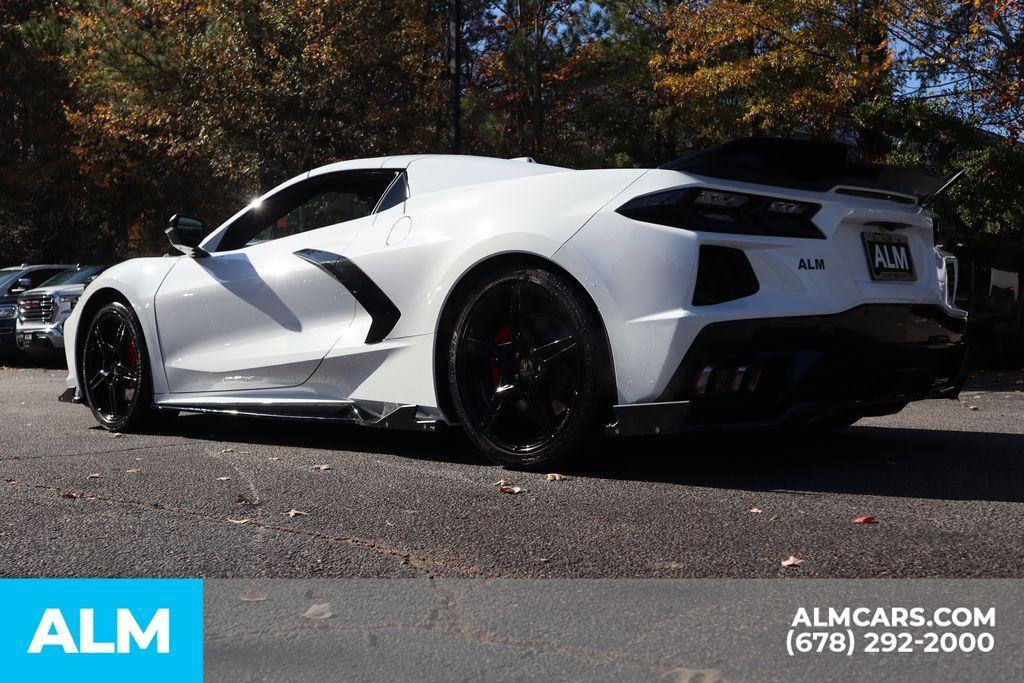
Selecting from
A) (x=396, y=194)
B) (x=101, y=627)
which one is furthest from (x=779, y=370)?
(x=101, y=627)

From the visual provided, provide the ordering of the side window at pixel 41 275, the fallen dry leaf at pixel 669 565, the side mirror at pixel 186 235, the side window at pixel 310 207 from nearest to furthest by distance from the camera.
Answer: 1. the fallen dry leaf at pixel 669 565
2. the side window at pixel 310 207
3. the side mirror at pixel 186 235
4. the side window at pixel 41 275

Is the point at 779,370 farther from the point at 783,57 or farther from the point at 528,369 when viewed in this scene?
the point at 783,57

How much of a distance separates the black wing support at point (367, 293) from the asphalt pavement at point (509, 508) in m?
0.63

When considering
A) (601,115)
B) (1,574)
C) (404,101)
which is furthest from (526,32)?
(1,574)

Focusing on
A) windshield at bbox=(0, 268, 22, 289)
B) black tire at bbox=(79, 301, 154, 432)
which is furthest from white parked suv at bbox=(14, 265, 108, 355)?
black tire at bbox=(79, 301, 154, 432)

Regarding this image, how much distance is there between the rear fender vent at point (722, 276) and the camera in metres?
4.19

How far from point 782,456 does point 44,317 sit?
1206cm

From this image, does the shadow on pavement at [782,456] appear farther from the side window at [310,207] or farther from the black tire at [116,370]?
the side window at [310,207]

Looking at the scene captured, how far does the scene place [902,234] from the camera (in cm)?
473

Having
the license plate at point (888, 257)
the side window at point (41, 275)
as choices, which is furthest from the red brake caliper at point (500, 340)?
the side window at point (41, 275)

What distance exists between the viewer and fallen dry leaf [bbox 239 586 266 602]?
117 inches

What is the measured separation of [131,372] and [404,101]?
45.9 ft

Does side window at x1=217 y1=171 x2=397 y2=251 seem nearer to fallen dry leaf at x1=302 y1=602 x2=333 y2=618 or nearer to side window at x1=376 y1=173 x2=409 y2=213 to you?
side window at x1=376 y1=173 x2=409 y2=213

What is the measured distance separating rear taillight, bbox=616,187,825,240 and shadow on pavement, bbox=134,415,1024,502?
0.96m
